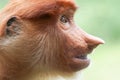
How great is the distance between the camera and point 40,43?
3.15 metres

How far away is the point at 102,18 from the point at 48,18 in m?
3.54

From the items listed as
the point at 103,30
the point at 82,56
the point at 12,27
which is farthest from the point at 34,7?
the point at 103,30

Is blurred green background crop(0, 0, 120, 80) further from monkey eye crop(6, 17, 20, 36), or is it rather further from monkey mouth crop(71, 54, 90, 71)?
monkey eye crop(6, 17, 20, 36)

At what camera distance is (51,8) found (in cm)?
312

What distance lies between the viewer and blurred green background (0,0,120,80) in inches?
223

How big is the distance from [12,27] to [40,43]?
0.13 metres

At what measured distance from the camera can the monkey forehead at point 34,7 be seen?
3090 millimetres

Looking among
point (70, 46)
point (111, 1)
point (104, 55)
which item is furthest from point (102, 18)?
point (70, 46)

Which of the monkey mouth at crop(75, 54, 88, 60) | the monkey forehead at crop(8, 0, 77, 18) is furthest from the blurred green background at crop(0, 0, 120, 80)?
the monkey forehead at crop(8, 0, 77, 18)

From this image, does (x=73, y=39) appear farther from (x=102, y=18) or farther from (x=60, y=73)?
(x=102, y=18)

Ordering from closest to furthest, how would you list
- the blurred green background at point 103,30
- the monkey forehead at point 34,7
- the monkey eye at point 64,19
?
the monkey forehead at point 34,7
the monkey eye at point 64,19
the blurred green background at point 103,30

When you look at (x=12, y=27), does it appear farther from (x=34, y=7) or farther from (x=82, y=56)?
(x=82, y=56)

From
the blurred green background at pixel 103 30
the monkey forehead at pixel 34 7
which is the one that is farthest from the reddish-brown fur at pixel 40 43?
the blurred green background at pixel 103 30

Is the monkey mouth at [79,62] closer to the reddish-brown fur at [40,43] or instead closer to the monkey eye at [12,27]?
the reddish-brown fur at [40,43]
